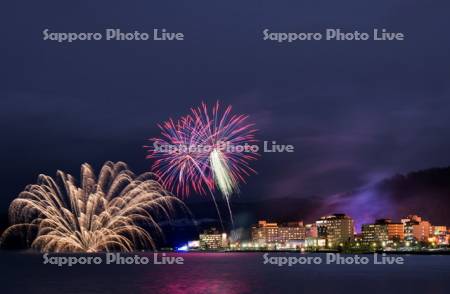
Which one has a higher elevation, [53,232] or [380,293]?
[53,232]

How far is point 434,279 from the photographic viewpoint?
103062 mm

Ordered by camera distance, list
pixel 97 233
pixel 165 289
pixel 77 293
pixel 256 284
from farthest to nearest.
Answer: pixel 97 233, pixel 256 284, pixel 165 289, pixel 77 293

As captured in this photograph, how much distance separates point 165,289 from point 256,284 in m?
14.3

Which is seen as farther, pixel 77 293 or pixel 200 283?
pixel 200 283

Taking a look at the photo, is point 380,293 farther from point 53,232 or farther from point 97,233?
point 53,232

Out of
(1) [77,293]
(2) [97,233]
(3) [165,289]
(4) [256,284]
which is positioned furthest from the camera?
(2) [97,233]

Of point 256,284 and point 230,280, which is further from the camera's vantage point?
point 230,280

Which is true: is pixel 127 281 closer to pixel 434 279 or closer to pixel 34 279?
pixel 34 279

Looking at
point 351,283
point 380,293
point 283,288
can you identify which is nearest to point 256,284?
point 283,288

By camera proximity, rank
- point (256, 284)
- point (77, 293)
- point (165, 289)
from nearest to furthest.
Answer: point (77, 293) < point (165, 289) < point (256, 284)

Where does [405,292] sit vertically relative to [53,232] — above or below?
below

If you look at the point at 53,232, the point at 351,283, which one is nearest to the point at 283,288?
the point at 351,283

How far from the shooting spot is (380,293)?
257 feet

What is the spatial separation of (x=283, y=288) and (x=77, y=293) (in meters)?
26.5
